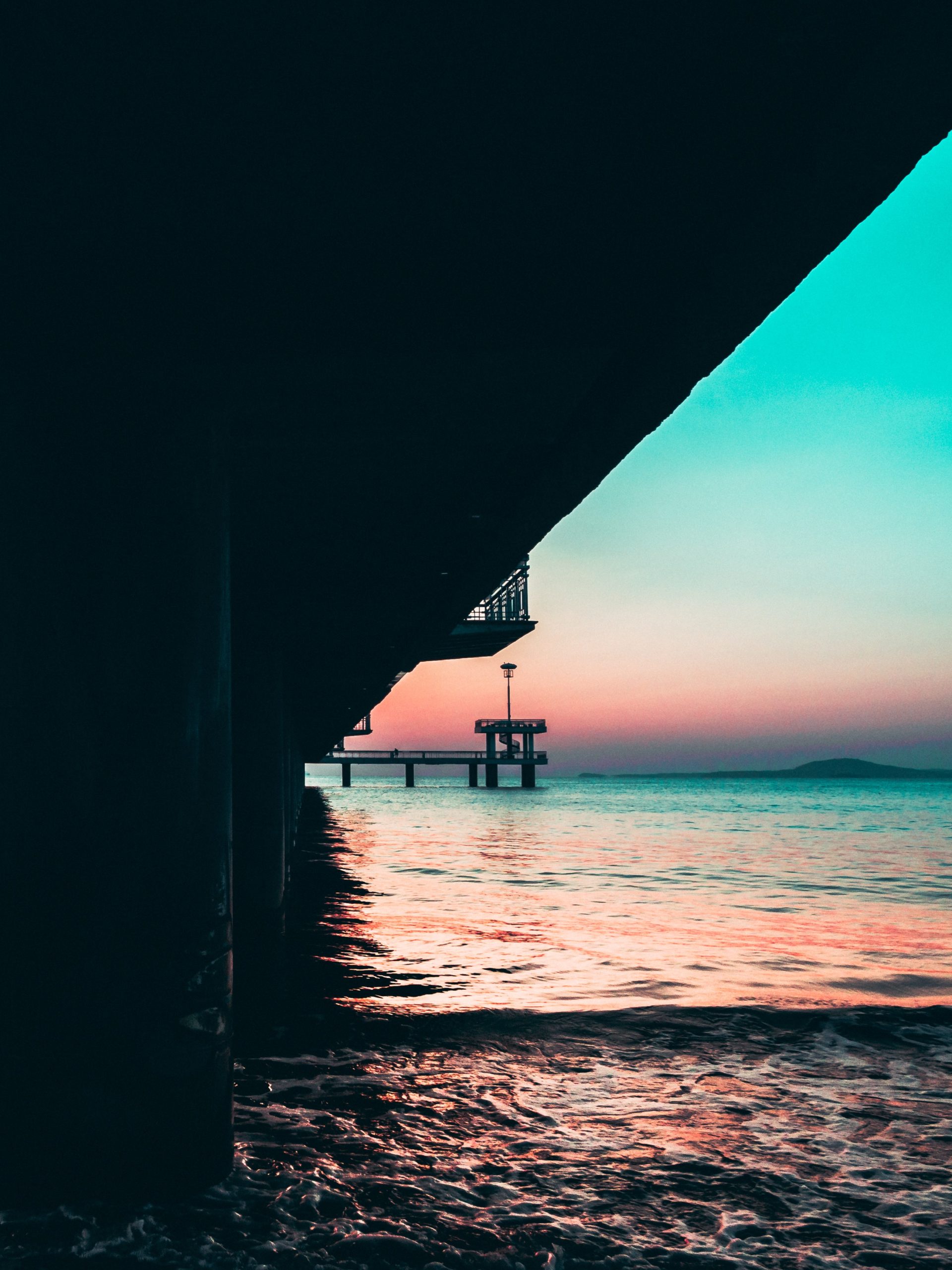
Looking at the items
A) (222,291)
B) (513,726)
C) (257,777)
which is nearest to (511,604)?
(257,777)

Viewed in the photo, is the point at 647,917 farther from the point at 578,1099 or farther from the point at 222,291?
the point at 222,291

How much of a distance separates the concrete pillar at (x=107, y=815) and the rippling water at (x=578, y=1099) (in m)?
0.32

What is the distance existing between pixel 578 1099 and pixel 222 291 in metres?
4.94

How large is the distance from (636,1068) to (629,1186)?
2.23 m

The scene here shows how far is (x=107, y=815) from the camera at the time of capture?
3.78 metres

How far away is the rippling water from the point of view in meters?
3.69

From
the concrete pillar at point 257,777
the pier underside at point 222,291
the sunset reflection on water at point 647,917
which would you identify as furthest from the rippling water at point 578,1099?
the concrete pillar at point 257,777

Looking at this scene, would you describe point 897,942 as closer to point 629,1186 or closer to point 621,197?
point 629,1186

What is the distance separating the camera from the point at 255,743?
12617 mm

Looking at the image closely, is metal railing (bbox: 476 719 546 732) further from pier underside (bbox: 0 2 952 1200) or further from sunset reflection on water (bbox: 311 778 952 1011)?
pier underside (bbox: 0 2 952 1200)

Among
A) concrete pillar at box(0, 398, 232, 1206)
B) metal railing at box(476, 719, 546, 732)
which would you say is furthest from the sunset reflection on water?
metal railing at box(476, 719, 546, 732)

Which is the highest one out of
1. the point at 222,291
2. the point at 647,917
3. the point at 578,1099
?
the point at 222,291

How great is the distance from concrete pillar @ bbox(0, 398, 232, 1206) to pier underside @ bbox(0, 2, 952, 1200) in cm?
1

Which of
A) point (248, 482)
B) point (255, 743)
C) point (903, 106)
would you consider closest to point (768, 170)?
point (903, 106)
